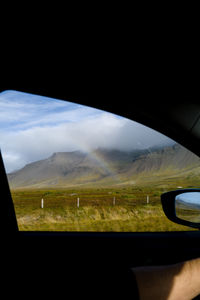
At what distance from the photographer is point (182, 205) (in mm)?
2102

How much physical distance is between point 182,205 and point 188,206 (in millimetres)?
48

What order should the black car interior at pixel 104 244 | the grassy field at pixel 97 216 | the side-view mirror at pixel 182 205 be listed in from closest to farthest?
the black car interior at pixel 104 244 → the side-view mirror at pixel 182 205 → the grassy field at pixel 97 216

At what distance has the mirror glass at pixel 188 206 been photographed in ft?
6.57

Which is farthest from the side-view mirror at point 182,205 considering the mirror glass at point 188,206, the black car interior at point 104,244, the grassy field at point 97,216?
the black car interior at point 104,244

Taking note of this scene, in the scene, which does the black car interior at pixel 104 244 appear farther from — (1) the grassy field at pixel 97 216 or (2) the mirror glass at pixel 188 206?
(2) the mirror glass at pixel 188 206

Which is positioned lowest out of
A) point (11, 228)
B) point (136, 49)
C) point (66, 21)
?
point (11, 228)

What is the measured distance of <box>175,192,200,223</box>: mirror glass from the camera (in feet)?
6.57

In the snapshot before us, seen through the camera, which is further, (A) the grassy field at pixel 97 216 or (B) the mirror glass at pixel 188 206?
(A) the grassy field at pixel 97 216

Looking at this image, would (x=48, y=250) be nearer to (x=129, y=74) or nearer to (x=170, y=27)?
(x=129, y=74)

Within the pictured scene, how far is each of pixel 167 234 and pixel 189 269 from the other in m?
0.80

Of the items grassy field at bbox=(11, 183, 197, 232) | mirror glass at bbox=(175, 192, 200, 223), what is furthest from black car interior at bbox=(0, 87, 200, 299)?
mirror glass at bbox=(175, 192, 200, 223)

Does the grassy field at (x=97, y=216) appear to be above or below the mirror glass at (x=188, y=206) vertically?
below

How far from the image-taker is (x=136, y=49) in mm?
2180

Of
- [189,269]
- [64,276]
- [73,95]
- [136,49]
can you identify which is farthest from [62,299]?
[136,49]
